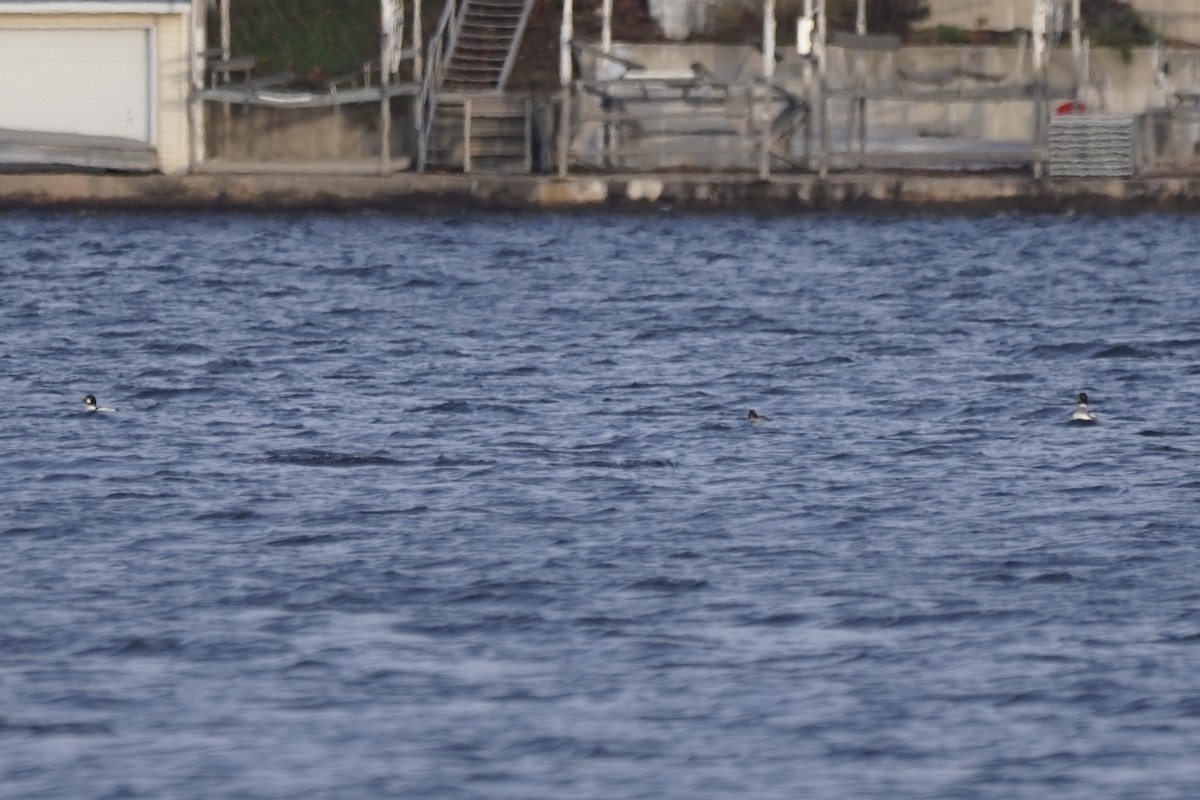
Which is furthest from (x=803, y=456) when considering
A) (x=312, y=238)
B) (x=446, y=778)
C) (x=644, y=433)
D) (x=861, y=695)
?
(x=312, y=238)

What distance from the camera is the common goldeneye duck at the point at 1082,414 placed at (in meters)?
20.8

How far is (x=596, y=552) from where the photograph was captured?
50.8 ft

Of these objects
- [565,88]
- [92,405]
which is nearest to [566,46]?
[565,88]

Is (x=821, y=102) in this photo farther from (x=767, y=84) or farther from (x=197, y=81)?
(x=197, y=81)

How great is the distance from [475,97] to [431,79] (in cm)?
82

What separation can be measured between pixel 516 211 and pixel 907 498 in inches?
1047

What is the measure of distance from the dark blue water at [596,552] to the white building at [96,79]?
1330 centimetres

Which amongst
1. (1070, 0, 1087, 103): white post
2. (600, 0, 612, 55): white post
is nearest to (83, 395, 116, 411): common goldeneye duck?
(600, 0, 612, 55): white post

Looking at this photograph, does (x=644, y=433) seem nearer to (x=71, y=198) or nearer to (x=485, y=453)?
(x=485, y=453)

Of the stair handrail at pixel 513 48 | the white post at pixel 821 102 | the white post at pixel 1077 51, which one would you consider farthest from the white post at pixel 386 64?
the white post at pixel 1077 51

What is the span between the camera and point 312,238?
40.7 m

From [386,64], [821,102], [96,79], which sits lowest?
[821,102]

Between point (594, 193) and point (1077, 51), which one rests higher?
point (1077, 51)

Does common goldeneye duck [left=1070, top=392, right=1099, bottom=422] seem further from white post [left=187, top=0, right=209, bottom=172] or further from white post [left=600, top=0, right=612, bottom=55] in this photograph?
white post [left=187, top=0, right=209, bottom=172]
